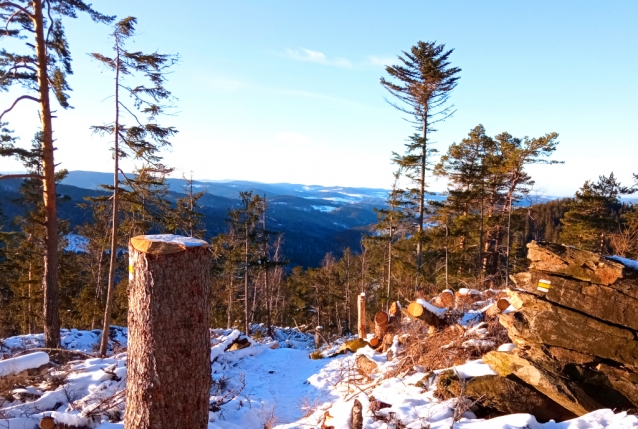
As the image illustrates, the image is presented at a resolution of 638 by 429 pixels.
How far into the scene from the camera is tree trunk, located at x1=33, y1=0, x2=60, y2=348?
26.3 feet

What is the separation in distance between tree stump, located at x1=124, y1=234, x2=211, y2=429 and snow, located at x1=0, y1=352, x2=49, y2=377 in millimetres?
4854

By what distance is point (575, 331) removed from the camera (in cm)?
555

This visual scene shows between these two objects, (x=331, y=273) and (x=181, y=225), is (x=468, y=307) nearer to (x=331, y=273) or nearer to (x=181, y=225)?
(x=181, y=225)

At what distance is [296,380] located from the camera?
9227 millimetres

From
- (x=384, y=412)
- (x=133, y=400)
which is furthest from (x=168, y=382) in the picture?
(x=384, y=412)

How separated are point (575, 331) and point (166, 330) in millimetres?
6031

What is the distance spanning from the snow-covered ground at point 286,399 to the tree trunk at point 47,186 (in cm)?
229

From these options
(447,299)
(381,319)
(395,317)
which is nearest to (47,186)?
(381,319)

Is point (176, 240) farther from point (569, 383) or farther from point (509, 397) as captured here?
point (569, 383)

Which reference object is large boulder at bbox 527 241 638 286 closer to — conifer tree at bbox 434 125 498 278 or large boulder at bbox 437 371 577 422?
large boulder at bbox 437 371 577 422

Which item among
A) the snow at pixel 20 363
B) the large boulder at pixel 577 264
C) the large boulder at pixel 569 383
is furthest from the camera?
the snow at pixel 20 363

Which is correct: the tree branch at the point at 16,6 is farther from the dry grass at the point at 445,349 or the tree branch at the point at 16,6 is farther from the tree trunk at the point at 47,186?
the dry grass at the point at 445,349

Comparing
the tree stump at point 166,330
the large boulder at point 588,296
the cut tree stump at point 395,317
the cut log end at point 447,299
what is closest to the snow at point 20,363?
the tree stump at point 166,330

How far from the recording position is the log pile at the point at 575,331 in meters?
4.84
